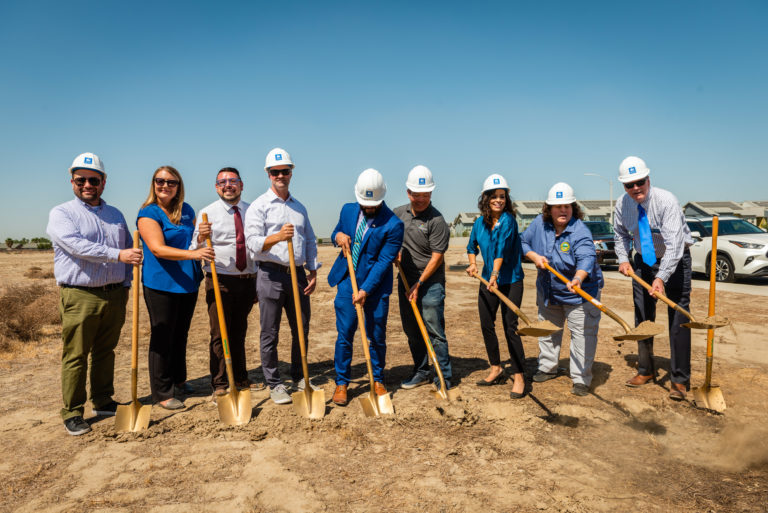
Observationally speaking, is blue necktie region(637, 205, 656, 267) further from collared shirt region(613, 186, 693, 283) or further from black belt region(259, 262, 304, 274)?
black belt region(259, 262, 304, 274)

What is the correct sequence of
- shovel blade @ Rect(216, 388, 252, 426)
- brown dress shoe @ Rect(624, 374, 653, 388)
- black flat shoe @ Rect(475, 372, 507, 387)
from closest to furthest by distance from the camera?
1. shovel blade @ Rect(216, 388, 252, 426)
2. brown dress shoe @ Rect(624, 374, 653, 388)
3. black flat shoe @ Rect(475, 372, 507, 387)

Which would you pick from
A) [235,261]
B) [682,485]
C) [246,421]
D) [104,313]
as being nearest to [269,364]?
[246,421]

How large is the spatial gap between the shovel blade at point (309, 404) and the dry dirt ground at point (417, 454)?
72 mm

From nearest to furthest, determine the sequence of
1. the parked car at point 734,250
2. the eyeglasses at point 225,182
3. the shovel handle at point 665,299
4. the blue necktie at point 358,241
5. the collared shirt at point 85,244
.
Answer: the collared shirt at point 85,244 → the shovel handle at point 665,299 → the blue necktie at point 358,241 → the eyeglasses at point 225,182 → the parked car at point 734,250

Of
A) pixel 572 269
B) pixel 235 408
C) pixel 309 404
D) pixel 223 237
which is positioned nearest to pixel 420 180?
pixel 572 269

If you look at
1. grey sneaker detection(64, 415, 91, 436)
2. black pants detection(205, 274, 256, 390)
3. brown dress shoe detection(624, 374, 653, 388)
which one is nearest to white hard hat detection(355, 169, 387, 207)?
black pants detection(205, 274, 256, 390)

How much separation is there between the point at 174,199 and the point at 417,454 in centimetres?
297

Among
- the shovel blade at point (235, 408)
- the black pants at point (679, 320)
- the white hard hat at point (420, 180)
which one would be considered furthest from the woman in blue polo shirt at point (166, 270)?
the black pants at point (679, 320)

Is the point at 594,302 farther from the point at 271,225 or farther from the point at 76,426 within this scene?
the point at 76,426

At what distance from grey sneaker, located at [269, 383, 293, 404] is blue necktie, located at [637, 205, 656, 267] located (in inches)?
139

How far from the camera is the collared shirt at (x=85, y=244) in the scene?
382 centimetres

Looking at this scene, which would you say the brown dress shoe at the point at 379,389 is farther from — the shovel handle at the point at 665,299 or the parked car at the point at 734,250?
the parked car at the point at 734,250

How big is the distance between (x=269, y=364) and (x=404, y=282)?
1.46 m

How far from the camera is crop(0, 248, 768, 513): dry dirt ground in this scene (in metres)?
2.99
